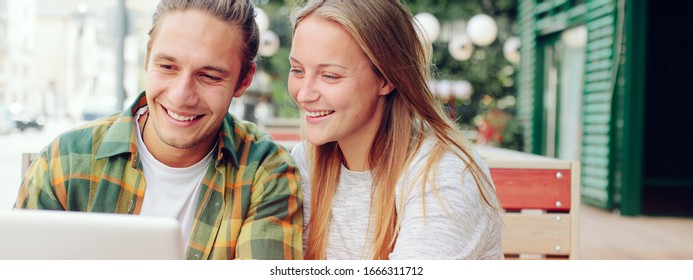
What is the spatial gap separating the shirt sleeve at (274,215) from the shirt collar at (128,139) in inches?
3.2

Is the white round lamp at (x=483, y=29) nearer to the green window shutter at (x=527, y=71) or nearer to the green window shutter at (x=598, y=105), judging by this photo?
the green window shutter at (x=527, y=71)

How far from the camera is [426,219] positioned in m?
1.37

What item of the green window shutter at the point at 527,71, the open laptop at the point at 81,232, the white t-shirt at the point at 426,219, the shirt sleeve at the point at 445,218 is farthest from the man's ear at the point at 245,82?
the green window shutter at the point at 527,71

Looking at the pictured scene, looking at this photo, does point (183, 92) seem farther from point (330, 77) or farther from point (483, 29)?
point (483, 29)

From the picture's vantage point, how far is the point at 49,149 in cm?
146

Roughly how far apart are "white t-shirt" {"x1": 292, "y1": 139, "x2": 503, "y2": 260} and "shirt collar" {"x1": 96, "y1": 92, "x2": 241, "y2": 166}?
0.72 ft

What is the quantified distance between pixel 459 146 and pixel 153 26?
2.29 ft

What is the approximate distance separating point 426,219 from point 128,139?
63cm

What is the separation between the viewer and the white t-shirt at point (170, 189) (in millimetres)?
1501

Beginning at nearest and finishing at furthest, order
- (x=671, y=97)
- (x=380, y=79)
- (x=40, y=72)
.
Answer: (x=380, y=79) < (x=40, y=72) < (x=671, y=97)

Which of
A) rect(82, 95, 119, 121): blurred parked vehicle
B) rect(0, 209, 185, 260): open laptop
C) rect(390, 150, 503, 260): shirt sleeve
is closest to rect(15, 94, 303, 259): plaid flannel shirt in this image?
rect(390, 150, 503, 260): shirt sleeve

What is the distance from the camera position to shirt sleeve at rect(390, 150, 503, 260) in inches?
52.6
